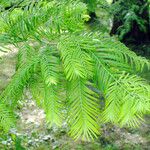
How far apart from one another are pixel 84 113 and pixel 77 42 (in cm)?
40

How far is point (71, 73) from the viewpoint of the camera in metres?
1.44

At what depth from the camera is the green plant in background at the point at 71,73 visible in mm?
1345

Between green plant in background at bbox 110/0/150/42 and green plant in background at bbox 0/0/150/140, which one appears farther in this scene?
green plant in background at bbox 110/0/150/42

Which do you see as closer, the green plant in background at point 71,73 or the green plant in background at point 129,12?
the green plant in background at point 71,73

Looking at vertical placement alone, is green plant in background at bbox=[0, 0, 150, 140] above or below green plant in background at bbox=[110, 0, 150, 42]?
above

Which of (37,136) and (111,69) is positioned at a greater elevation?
(111,69)

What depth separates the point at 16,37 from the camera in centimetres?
174

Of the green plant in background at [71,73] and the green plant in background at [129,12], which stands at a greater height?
the green plant in background at [71,73]

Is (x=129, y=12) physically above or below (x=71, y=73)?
below

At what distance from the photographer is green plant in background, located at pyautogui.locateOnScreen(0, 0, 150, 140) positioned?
4.41 feet

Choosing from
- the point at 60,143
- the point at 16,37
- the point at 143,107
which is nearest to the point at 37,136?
the point at 60,143

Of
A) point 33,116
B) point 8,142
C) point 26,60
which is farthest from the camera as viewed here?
point 33,116

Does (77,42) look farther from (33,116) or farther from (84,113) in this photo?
(33,116)

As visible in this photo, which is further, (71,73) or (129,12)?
(129,12)
